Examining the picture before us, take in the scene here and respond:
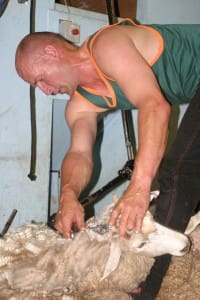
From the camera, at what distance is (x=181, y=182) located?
3.06ft

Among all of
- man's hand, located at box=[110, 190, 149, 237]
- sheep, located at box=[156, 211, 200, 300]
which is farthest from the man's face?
sheep, located at box=[156, 211, 200, 300]

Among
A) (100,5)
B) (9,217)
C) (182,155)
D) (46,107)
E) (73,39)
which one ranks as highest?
(100,5)

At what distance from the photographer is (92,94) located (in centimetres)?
126

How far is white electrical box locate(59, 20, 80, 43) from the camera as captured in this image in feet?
5.38

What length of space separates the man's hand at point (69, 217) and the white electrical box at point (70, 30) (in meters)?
0.84

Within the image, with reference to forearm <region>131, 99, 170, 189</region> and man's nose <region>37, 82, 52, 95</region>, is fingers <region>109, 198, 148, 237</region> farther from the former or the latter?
man's nose <region>37, 82, 52, 95</region>

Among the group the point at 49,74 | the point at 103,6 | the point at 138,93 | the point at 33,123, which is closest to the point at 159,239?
the point at 138,93

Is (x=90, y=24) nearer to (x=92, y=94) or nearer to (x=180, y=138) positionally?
(x=92, y=94)

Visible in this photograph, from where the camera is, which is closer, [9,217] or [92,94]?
[92,94]

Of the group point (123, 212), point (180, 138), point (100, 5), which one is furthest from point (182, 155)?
point (100, 5)

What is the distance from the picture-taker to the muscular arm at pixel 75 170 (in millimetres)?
1034

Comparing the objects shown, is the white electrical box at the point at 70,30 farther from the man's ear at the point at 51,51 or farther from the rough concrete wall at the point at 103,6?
the man's ear at the point at 51,51

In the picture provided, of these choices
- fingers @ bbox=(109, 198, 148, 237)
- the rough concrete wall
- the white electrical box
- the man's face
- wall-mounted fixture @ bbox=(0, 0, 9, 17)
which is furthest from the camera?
the rough concrete wall

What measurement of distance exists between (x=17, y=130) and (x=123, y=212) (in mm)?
920
